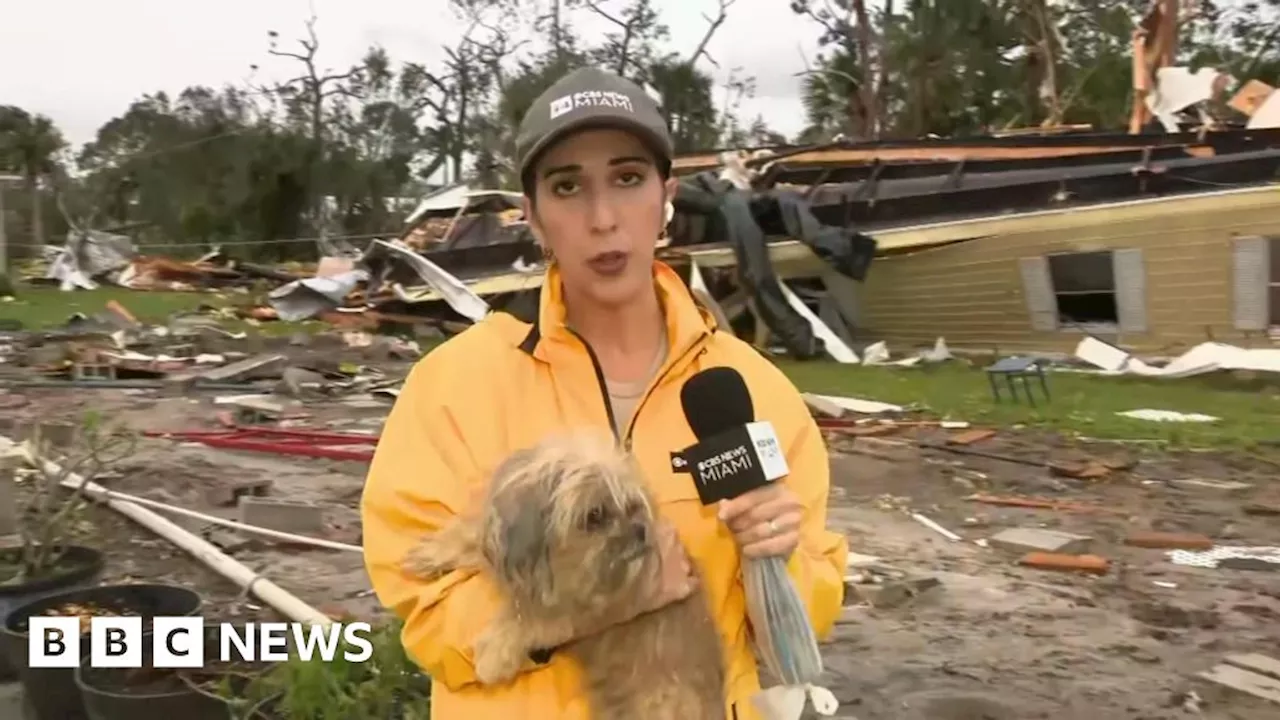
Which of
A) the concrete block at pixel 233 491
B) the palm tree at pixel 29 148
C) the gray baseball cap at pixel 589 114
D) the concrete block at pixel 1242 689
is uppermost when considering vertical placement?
the palm tree at pixel 29 148

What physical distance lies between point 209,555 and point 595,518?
196 inches

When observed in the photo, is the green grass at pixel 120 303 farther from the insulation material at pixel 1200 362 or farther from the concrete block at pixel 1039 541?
the concrete block at pixel 1039 541

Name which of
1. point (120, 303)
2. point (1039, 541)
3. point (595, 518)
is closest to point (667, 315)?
point (595, 518)

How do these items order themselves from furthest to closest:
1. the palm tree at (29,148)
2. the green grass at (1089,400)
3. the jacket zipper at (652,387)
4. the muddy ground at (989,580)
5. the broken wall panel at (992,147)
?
the palm tree at (29,148)
the broken wall panel at (992,147)
the green grass at (1089,400)
the muddy ground at (989,580)
the jacket zipper at (652,387)

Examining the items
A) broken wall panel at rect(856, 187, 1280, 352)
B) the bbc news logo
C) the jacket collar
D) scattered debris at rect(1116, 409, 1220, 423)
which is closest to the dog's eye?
the jacket collar

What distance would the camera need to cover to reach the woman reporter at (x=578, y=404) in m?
1.92

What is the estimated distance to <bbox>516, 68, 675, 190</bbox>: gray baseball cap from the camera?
1.98 meters

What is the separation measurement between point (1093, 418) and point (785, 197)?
8.38 metres

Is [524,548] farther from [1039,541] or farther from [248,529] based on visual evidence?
[1039,541]

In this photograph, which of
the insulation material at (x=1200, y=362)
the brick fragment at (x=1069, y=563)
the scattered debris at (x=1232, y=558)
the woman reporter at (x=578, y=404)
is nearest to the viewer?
the woman reporter at (x=578, y=404)

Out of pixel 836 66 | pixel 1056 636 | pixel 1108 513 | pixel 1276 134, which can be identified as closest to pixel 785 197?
pixel 1276 134

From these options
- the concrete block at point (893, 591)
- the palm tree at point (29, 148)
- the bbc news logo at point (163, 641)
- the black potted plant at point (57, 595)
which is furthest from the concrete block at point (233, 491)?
the palm tree at point (29, 148)

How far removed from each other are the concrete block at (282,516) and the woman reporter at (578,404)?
18.4ft

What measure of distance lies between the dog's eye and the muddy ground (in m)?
3.52
